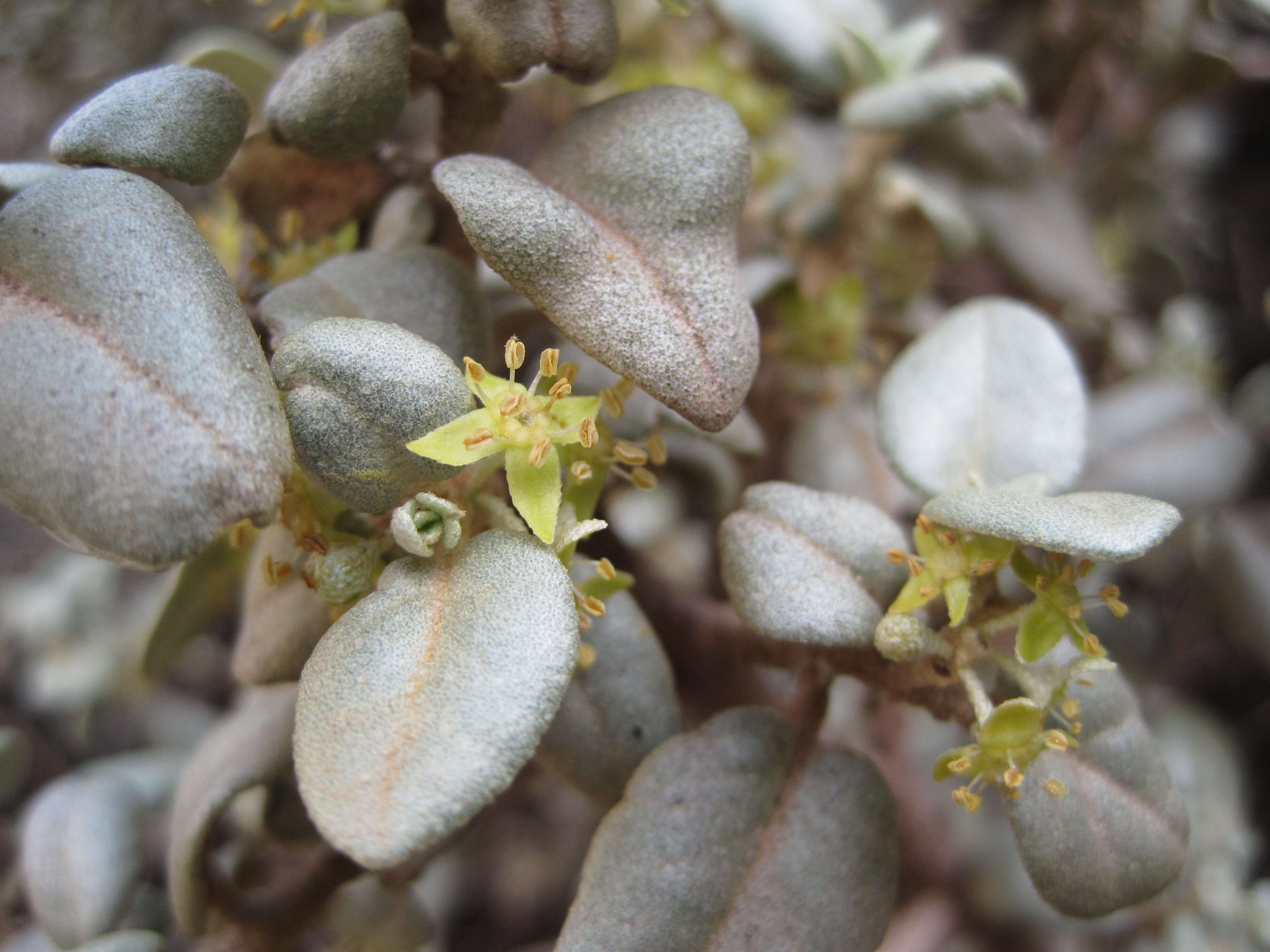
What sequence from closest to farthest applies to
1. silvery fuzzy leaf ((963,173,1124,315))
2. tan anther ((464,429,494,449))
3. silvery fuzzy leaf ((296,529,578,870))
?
silvery fuzzy leaf ((296,529,578,870)), tan anther ((464,429,494,449)), silvery fuzzy leaf ((963,173,1124,315))

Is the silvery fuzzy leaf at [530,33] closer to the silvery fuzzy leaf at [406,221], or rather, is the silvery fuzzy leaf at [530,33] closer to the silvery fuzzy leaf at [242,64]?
the silvery fuzzy leaf at [406,221]

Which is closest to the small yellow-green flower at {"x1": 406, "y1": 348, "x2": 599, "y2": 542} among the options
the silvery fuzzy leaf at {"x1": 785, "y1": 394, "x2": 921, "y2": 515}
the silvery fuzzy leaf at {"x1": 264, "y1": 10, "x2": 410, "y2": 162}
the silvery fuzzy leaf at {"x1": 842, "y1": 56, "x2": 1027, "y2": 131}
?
the silvery fuzzy leaf at {"x1": 264, "y1": 10, "x2": 410, "y2": 162}

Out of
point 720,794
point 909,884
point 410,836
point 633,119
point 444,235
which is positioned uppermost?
point 633,119

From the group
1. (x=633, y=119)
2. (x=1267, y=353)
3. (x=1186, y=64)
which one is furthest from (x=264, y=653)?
(x=1267, y=353)

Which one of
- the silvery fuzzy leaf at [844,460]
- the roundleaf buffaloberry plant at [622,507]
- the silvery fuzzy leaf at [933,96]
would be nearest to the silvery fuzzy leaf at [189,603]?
the roundleaf buffaloberry plant at [622,507]

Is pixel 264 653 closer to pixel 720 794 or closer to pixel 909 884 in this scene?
pixel 720 794

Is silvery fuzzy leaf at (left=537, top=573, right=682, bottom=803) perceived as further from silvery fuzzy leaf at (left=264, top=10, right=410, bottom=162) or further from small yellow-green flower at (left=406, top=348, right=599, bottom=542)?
silvery fuzzy leaf at (left=264, top=10, right=410, bottom=162)
